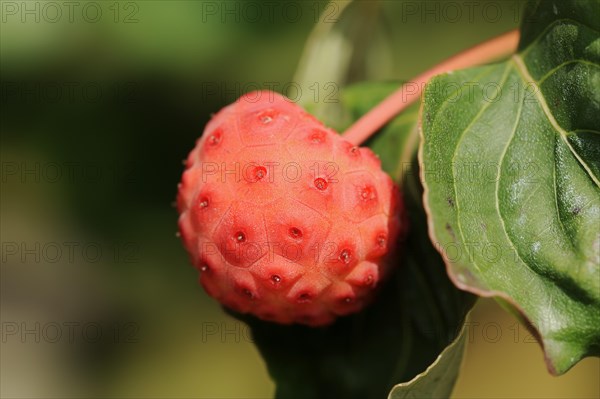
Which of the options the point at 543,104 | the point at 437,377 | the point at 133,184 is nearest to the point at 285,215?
the point at 437,377

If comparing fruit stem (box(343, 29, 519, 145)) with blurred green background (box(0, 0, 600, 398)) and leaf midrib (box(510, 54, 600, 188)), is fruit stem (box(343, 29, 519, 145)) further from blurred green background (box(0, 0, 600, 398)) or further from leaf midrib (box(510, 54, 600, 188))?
blurred green background (box(0, 0, 600, 398))

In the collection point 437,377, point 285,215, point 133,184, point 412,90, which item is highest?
point 412,90

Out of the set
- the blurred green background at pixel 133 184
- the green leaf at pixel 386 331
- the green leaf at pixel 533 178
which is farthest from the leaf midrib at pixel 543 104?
the blurred green background at pixel 133 184

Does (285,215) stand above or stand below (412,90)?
below

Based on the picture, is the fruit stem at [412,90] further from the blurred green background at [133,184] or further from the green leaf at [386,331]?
Answer: the blurred green background at [133,184]

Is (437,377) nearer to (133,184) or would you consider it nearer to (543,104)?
(543,104)

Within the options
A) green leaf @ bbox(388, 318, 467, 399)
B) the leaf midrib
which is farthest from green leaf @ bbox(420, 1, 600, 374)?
green leaf @ bbox(388, 318, 467, 399)
